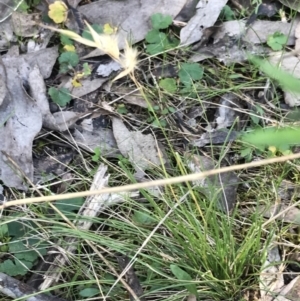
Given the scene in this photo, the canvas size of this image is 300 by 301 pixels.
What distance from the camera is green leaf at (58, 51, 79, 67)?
6.62 feet

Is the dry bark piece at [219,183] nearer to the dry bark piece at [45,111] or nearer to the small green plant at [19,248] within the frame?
the dry bark piece at [45,111]

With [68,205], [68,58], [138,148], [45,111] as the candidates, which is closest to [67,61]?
[68,58]

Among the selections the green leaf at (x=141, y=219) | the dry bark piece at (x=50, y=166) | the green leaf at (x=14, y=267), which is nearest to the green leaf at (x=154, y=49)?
the dry bark piece at (x=50, y=166)

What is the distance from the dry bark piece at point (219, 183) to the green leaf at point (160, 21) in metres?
0.53

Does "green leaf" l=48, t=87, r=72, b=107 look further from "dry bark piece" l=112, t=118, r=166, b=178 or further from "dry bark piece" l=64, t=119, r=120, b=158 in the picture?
"dry bark piece" l=112, t=118, r=166, b=178

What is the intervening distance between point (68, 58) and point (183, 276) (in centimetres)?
95

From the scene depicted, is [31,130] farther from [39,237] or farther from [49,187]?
[39,237]

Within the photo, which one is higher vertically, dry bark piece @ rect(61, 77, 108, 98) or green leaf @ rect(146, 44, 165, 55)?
green leaf @ rect(146, 44, 165, 55)

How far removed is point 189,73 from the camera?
Answer: 6.49 feet

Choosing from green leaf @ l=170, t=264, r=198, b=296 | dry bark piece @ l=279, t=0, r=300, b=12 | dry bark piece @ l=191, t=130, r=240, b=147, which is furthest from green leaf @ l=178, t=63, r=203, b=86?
green leaf @ l=170, t=264, r=198, b=296

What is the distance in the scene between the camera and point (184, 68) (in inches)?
78.1

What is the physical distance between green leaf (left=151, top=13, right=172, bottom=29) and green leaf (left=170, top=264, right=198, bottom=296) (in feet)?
3.10

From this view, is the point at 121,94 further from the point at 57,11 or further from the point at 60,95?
the point at 57,11

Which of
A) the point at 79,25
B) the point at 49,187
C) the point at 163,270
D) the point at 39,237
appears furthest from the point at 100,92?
the point at 163,270
